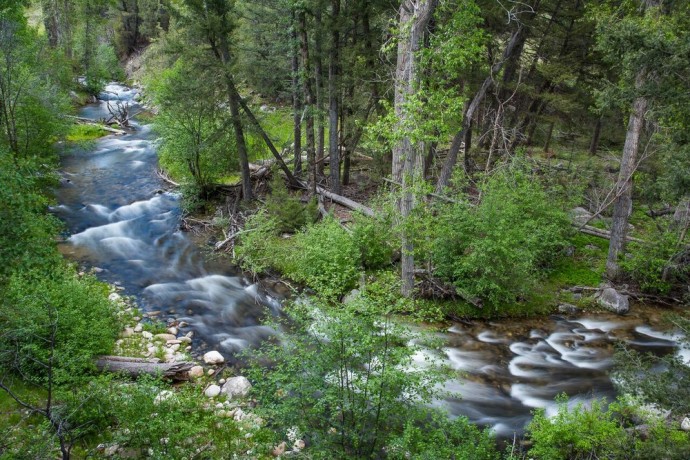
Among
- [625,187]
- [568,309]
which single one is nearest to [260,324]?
[568,309]

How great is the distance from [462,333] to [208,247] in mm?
8582

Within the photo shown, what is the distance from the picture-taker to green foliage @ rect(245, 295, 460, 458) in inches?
195

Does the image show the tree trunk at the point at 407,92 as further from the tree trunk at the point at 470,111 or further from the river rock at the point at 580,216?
the river rock at the point at 580,216

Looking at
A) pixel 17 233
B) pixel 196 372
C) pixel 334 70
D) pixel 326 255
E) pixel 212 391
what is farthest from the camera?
pixel 334 70

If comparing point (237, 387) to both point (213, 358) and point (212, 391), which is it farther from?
point (213, 358)

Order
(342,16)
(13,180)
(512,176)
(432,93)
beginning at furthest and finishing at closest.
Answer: (342,16) < (512,176) < (13,180) < (432,93)

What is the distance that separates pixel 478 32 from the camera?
28.3 feet

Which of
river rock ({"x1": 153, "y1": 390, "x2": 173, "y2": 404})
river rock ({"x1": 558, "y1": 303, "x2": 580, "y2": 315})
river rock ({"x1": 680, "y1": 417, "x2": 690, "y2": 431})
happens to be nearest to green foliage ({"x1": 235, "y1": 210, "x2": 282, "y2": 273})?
river rock ({"x1": 153, "y1": 390, "x2": 173, "y2": 404})

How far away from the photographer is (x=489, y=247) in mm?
9797

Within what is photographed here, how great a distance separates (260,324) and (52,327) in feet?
16.6

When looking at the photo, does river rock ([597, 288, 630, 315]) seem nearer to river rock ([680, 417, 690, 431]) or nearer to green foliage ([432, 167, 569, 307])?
green foliage ([432, 167, 569, 307])

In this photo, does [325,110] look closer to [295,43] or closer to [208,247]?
[295,43]

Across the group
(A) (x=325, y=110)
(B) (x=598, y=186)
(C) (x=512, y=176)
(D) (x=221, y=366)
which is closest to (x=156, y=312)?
(D) (x=221, y=366)

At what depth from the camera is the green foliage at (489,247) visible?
10016 millimetres
